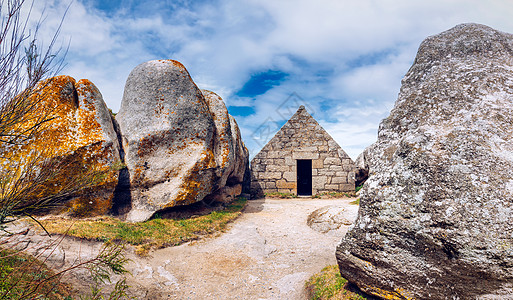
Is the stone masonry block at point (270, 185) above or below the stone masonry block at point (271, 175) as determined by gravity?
below

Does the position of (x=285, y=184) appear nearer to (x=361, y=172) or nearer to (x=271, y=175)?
(x=271, y=175)

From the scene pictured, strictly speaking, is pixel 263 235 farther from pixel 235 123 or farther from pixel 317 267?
pixel 235 123

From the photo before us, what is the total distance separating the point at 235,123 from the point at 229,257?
6.67m

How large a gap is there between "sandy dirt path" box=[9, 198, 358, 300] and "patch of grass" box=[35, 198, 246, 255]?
23cm

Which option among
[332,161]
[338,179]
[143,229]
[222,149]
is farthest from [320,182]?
[143,229]

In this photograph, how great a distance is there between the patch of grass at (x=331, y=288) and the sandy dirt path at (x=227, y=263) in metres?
0.25

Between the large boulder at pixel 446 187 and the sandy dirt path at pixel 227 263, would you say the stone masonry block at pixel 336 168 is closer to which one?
the sandy dirt path at pixel 227 263

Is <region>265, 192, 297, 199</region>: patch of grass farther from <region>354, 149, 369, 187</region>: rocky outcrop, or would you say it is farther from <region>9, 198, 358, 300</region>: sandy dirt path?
<region>9, 198, 358, 300</region>: sandy dirt path

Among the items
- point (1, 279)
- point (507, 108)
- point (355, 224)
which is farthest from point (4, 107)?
point (507, 108)

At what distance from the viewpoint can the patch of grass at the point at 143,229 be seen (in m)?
5.90

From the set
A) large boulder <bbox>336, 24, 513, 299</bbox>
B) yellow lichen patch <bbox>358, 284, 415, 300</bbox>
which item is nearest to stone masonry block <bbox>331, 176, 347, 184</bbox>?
large boulder <bbox>336, 24, 513, 299</bbox>

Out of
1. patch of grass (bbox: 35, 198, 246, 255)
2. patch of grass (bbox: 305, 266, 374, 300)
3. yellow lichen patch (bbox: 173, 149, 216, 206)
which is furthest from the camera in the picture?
yellow lichen patch (bbox: 173, 149, 216, 206)

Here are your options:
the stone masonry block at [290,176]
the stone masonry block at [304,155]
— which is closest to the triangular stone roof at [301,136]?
the stone masonry block at [304,155]

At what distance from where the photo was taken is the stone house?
14.8 metres
